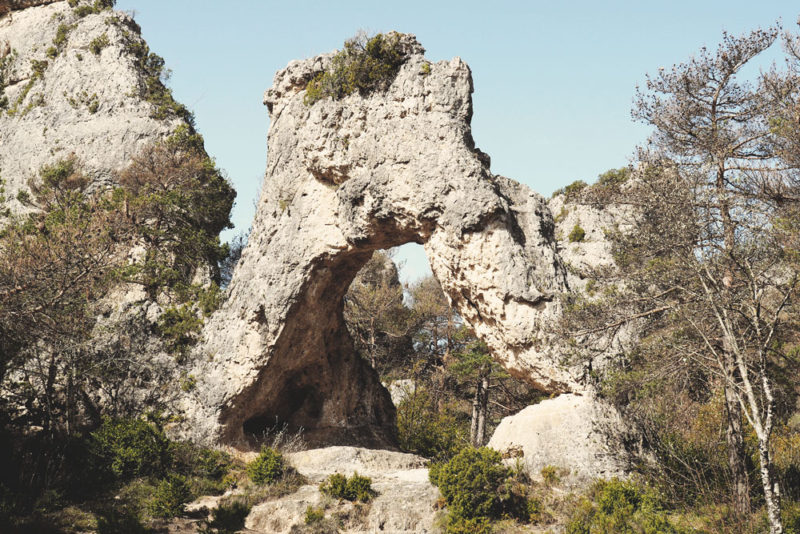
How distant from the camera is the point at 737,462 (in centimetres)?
1102

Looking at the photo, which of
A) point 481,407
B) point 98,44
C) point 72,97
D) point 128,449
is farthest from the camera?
point 98,44

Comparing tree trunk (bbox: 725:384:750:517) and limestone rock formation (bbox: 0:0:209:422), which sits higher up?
limestone rock formation (bbox: 0:0:209:422)

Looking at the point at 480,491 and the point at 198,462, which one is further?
the point at 198,462

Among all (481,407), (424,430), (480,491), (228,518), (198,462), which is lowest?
(228,518)

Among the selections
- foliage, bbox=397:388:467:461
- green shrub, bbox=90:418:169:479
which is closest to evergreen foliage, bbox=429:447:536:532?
green shrub, bbox=90:418:169:479

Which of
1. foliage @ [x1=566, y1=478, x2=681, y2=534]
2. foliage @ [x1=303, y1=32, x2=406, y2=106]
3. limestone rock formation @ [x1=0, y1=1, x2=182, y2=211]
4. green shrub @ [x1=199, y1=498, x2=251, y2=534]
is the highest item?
limestone rock formation @ [x1=0, y1=1, x2=182, y2=211]

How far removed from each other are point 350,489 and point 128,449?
521cm

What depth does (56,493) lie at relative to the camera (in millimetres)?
12094

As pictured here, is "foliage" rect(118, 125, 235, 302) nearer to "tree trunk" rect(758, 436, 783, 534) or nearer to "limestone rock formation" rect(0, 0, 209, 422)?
"limestone rock formation" rect(0, 0, 209, 422)

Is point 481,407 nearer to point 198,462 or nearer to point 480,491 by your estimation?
point 198,462

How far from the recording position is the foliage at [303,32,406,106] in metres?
16.7

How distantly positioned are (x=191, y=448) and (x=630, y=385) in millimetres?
10713

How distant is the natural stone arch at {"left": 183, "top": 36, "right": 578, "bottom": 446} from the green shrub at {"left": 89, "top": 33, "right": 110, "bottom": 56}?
10.9 m

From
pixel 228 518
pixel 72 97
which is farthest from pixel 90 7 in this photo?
pixel 228 518
